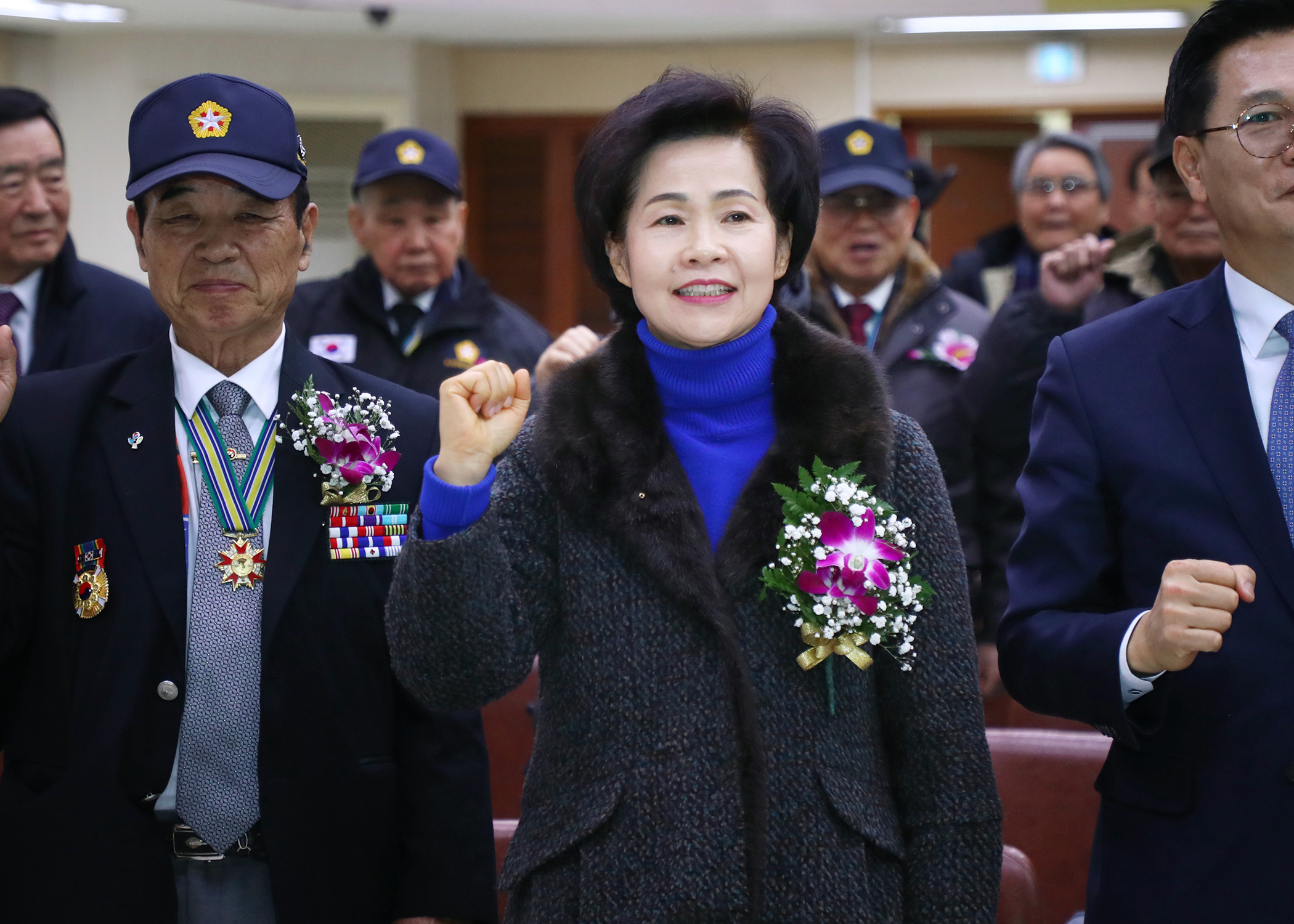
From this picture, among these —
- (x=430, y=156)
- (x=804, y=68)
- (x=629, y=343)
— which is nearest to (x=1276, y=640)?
(x=629, y=343)

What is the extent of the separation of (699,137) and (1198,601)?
0.81 metres

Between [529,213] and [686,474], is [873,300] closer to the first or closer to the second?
[686,474]

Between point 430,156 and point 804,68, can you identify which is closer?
point 430,156

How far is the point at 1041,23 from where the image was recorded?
7.26 meters

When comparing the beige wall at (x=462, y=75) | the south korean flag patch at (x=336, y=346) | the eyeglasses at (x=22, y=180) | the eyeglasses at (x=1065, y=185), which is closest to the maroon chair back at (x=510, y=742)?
the south korean flag patch at (x=336, y=346)

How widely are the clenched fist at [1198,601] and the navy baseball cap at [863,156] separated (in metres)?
2.22

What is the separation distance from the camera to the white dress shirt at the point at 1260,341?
1.73 metres

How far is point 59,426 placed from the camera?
1.93m

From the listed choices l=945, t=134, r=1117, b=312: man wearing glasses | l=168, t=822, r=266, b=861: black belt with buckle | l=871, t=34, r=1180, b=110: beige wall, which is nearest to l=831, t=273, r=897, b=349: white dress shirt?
l=945, t=134, r=1117, b=312: man wearing glasses

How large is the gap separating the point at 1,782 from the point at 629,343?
1.07m

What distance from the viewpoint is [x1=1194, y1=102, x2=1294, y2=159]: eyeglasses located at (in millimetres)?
1691

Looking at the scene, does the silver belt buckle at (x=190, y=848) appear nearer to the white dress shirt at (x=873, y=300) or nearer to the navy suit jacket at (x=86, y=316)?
the navy suit jacket at (x=86, y=316)

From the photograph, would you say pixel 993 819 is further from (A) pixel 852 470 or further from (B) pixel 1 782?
(B) pixel 1 782

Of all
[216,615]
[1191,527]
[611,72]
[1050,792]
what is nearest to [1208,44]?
[1191,527]
